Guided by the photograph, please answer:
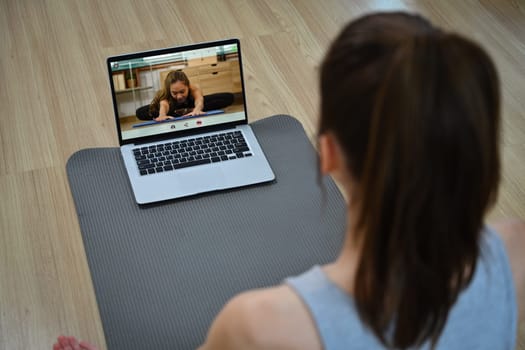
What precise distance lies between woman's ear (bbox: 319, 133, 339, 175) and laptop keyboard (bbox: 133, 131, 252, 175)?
2.09ft

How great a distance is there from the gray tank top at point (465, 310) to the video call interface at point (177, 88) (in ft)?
2.39

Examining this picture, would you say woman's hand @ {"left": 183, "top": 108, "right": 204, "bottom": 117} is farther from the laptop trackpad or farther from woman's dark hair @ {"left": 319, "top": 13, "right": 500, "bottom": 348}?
woman's dark hair @ {"left": 319, "top": 13, "right": 500, "bottom": 348}

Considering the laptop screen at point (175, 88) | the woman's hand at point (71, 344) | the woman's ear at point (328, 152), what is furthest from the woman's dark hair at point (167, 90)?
the woman's ear at point (328, 152)

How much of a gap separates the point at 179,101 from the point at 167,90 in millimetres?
31

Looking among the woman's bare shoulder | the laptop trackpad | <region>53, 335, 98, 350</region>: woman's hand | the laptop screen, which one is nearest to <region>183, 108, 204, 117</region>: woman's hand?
the laptop screen

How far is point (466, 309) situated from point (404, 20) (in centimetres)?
32

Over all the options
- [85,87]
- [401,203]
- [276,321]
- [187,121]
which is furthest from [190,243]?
[85,87]

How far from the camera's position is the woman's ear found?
0.77 m

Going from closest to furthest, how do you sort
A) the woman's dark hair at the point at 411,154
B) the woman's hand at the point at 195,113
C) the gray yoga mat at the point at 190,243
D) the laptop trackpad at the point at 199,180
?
A: the woman's dark hair at the point at 411,154 < the gray yoga mat at the point at 190,243 < the laptop trackpad at the point at 199,180 < the woman's hand at the point at 195,113

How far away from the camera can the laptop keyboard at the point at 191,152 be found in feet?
4.66

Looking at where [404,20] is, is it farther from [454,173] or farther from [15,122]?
[15,122]

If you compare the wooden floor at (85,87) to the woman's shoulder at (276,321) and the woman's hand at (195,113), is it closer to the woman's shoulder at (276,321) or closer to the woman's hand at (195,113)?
the woman's hand at (195,113)

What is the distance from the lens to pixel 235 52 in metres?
1.50

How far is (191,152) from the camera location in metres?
1.44
